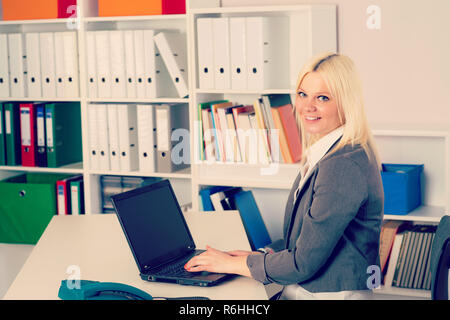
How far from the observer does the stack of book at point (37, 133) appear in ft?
12.5

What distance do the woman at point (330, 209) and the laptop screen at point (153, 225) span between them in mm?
122

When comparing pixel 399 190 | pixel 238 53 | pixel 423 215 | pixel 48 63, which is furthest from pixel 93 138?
pixel 423 215

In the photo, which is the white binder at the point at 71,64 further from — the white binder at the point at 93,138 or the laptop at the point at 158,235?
the laptop at the point at 158,235

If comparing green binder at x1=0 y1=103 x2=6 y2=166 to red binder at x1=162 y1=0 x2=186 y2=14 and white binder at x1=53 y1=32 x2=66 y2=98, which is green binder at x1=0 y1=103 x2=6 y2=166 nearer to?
white binder at x1=53 y1=32 x2=66 y2=98

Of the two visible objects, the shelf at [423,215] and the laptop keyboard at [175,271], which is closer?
the laptop keyboard at [175,271]

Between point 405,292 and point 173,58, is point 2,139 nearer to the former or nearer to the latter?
point 173,58

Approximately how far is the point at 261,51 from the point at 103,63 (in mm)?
929

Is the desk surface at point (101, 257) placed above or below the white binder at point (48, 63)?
below

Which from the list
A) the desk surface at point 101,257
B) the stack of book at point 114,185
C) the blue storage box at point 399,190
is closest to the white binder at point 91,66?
the stack of book at point 114,185

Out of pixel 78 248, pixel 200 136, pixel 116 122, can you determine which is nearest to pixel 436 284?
pixel 78 248

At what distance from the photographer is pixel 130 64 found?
140 inches

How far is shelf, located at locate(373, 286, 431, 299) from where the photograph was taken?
316 centimetres

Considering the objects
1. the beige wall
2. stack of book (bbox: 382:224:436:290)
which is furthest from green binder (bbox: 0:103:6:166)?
stack of book (bbox: 382:224:436:290)

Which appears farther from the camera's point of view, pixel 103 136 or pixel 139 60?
pixel 103 136
